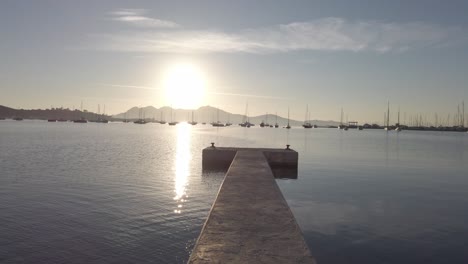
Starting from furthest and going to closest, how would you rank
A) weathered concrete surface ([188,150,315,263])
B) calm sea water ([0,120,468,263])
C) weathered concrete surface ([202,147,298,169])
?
weathered concrete surface ([202,147,298,169]), calm sea water ([0,120,468,263]), weathered concrete surface ([188,150,315,263])

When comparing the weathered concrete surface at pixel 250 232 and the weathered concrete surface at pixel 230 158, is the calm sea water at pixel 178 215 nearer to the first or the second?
the weathered concrete surface at pixel 250 232

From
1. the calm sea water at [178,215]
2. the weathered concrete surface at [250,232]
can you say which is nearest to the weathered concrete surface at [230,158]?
the calm sea water at [178,215]

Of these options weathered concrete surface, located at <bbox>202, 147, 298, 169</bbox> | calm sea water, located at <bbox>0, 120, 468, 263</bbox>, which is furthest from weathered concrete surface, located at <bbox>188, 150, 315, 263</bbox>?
weathered concrete surface, located at <bbox>202, 147, 298, 169</bbox>

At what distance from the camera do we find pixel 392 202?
19438 millimetres

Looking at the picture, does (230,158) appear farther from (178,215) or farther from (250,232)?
(250,232)

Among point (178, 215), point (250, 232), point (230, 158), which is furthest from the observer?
point (230, 158)

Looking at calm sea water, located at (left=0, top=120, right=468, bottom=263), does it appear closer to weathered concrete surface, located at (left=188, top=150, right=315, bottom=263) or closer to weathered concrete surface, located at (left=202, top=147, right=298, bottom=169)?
weathered concrete surface, located at (left=188, top=150, right=315, bottom=263)

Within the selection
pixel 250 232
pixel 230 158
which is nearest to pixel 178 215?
pixel 250 232

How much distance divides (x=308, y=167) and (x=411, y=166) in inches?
483

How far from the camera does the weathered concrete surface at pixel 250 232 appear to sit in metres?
7.26

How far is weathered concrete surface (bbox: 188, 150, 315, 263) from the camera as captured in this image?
7.26m

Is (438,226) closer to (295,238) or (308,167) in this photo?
(295,238)

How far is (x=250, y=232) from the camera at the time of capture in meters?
8.88

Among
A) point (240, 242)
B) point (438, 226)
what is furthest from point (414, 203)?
point (240, 242)
